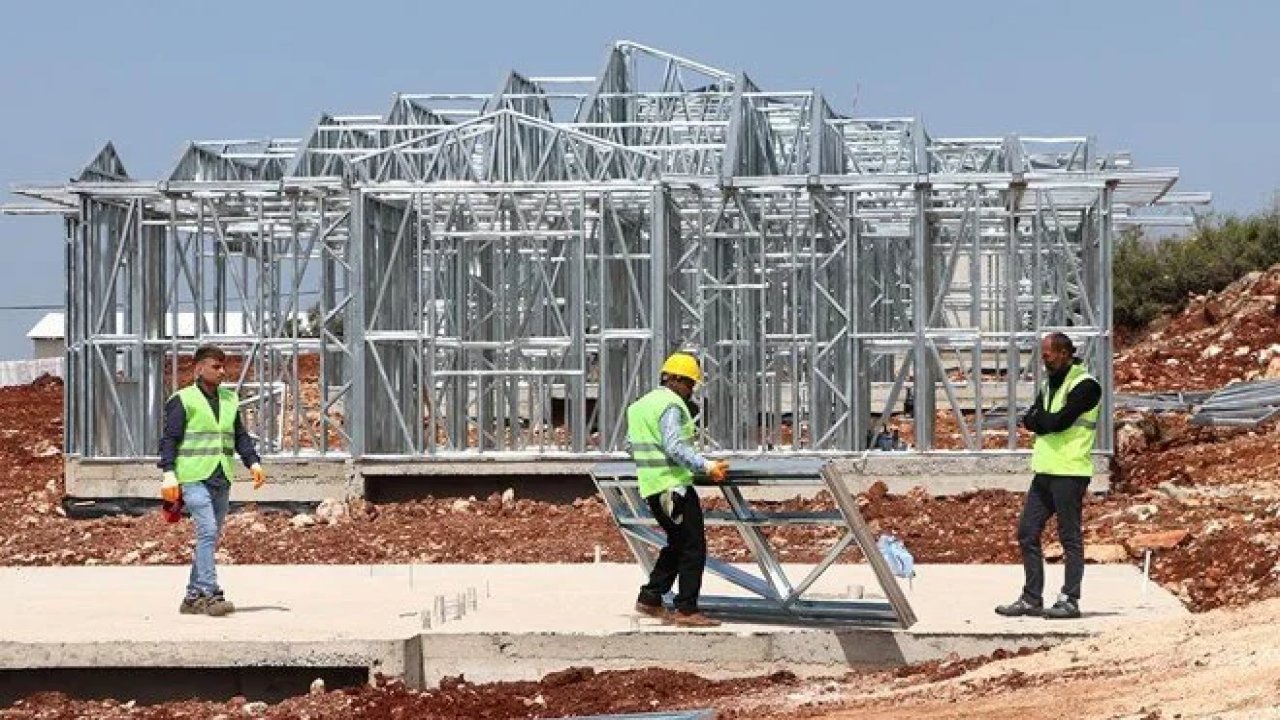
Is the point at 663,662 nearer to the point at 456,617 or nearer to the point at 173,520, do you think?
the point at 456,617

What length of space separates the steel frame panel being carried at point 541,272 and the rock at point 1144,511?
2.80 meters

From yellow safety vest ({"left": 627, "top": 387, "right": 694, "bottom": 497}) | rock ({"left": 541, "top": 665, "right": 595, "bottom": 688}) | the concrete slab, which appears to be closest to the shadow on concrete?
the concrete slab

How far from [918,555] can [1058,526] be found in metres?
5.71

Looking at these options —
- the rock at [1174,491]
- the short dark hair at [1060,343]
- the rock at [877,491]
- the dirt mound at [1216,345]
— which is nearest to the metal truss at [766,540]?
the short dark hair at [1060,343]

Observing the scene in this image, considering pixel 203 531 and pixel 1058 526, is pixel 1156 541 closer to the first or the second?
pixel 1058 526

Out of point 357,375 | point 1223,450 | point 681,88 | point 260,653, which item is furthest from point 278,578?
point 681,88

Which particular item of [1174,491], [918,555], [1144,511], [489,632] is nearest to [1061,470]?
[489,632]

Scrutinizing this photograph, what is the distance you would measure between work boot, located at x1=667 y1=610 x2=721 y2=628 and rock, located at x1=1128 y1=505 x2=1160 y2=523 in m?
7.91

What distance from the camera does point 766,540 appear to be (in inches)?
563

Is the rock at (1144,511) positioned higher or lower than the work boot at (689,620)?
higher

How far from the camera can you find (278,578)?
1745 centimetres

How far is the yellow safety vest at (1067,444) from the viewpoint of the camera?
14.1 meters

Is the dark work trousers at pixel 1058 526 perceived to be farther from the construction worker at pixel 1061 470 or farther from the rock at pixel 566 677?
the rock at pixel 566 677

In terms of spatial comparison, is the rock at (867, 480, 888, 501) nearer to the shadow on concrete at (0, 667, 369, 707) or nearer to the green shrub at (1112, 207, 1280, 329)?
the shadow on concrete at (0, 667, 369, 707)
